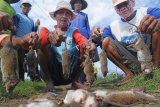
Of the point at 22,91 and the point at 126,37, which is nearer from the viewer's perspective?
the point at 22,91

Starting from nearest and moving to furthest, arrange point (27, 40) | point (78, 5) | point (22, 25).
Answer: point (27, 40)
point (22, 25)
point (78, 5)

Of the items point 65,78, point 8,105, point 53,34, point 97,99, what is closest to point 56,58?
point 65,78

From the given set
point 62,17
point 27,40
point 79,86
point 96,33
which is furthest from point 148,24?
point 96,33

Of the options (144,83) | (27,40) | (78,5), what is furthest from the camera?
(78,5)

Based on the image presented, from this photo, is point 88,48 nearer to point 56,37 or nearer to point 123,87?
point 56,37

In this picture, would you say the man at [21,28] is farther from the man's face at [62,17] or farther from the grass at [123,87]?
the man's face at [62,17]

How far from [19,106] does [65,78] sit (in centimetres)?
231

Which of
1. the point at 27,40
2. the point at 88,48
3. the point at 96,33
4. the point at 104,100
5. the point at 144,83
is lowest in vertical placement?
the point at 104,100

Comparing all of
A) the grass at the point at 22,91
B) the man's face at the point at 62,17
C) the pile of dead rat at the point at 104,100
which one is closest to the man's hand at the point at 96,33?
the man's face at the point at 62,17

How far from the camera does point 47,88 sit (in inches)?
331

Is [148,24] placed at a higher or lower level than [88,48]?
higher

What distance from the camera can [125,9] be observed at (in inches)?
351

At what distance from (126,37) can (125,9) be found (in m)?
0.68

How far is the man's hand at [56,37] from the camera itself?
23.7ft
